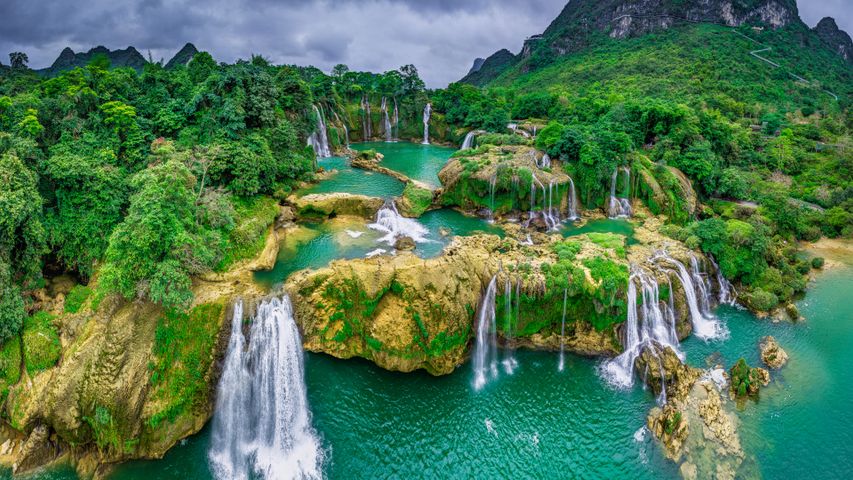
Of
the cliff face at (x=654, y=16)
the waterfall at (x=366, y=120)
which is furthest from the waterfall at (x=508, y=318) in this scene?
the cliff face at (x=654, y=16)

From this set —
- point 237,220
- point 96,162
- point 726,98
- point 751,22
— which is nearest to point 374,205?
point 237,220

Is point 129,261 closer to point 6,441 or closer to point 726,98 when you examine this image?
point 6,441

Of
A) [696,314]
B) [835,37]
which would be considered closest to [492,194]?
[696,314]

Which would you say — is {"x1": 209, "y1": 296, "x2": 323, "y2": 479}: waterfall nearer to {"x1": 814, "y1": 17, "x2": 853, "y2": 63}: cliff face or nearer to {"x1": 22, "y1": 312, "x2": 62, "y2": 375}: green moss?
{"x1": 22, "y1": 312, "x2": 62, "y2": 375}: green moss

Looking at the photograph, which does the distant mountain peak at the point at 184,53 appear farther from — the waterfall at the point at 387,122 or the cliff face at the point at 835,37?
the cliff face at the point at 835,37

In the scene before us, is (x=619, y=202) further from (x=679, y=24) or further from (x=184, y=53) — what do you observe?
(x=679, y=24)
